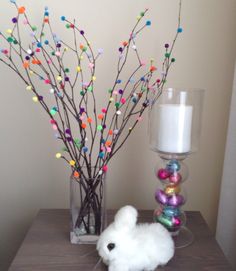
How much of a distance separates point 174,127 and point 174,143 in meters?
0.04

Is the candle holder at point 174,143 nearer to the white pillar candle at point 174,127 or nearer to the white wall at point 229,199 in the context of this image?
the white pillar candle at point 174,127

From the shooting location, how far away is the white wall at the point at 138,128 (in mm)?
1018

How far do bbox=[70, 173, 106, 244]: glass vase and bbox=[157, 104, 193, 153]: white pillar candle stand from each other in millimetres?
191

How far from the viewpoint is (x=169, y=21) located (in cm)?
102

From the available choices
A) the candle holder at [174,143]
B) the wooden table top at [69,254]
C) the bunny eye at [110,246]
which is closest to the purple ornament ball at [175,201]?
the candle holder at [174,143]

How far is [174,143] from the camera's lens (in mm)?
800

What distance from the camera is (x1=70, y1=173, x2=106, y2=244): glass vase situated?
0.82m

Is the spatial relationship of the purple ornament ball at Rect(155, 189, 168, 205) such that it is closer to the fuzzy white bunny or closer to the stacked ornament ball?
the stacked ornament ball

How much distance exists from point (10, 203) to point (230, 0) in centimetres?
107

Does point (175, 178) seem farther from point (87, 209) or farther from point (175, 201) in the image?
point (87, 209)

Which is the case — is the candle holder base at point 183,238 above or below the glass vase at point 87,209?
below

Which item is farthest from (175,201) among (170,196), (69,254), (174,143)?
(69,254)

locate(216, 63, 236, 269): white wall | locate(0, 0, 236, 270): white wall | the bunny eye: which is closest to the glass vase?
the bunny eye

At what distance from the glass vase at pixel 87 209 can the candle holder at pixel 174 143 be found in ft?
0.53
